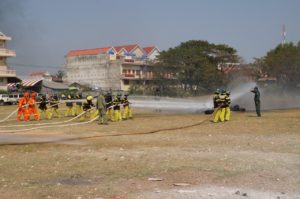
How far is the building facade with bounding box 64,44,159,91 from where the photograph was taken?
80438 mm

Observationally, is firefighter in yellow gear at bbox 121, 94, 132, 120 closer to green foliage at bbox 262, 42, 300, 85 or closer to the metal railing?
green foliage at bbox 262, 42, 300, 85

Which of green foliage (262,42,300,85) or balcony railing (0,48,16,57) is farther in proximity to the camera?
balcony railing (0,48,16,57)

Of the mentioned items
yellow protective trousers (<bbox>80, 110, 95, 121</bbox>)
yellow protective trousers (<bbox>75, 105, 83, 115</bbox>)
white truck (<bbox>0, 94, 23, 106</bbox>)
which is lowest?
yellow protective trousers (<bbox>80, 110, 95, 121</bbox>)

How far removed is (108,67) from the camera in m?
82.1

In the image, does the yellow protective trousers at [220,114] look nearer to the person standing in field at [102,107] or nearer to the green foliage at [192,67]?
the person standing in field at [102,107]

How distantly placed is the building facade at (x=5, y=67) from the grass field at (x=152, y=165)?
177 ft

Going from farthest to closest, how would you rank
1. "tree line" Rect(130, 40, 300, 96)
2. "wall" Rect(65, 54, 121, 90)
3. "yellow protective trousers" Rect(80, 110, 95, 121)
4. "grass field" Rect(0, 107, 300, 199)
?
"wall" Rect(65, 54, 121, 90) < "tree line" Rect(130, 40, 300, 96) < "yellow protective trousers" Rect(80, 110, 95, 121) < "grass field" Rect(0, 107, 300, 199)

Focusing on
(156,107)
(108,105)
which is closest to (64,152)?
(108,105)

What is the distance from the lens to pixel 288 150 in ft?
38.6

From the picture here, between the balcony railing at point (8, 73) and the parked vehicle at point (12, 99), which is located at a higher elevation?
the balcony railing at point (8, 73)

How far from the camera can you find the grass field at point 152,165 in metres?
7.63

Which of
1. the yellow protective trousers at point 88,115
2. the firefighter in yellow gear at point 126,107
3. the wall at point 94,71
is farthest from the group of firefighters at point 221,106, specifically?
the wall at point 94,71

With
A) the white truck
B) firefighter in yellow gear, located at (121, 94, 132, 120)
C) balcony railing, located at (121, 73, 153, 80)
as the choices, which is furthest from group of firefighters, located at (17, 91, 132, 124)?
balcony railing, located at (121, 73, 153, 80)

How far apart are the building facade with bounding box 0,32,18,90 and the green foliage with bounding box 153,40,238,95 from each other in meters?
22.5
